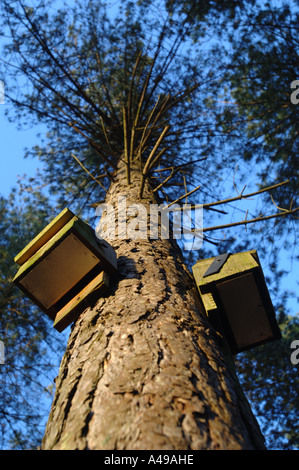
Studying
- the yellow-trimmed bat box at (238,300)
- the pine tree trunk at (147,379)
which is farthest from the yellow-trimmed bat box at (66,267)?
the yellow-trimmed bat box at (238,300)

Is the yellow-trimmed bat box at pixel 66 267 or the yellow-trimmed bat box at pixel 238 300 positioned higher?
the yellow-trimmed bat box at pixel 66 267

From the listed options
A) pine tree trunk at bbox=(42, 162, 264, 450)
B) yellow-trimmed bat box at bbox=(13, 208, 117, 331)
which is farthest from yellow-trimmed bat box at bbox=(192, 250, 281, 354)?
yellow-trimmed bat box at bbox=(13, 208, 117, 331)

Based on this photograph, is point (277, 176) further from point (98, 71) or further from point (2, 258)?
point (2, 258)

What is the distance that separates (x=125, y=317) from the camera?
1356mm

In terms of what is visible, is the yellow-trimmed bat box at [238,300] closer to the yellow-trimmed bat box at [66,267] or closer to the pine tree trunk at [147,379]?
the pine tree trunk at [147,379]

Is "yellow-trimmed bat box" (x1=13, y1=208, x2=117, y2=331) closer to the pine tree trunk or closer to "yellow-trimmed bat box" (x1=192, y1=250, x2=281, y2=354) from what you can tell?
the pine tree trunk

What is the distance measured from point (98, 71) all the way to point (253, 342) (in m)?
4.40

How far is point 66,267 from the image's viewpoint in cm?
153

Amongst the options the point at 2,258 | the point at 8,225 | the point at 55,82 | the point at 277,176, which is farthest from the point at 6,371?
the point at 277,176

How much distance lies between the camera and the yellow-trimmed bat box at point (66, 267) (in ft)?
4.89

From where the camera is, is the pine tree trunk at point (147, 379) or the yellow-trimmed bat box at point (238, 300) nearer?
the pine tree trunk at point (147, 379)

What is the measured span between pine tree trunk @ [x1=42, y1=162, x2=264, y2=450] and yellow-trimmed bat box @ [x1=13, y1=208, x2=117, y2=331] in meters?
0.07

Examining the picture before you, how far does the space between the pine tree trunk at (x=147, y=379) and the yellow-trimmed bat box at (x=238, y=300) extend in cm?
8

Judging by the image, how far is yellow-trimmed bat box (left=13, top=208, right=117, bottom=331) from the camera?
4.89 feet
